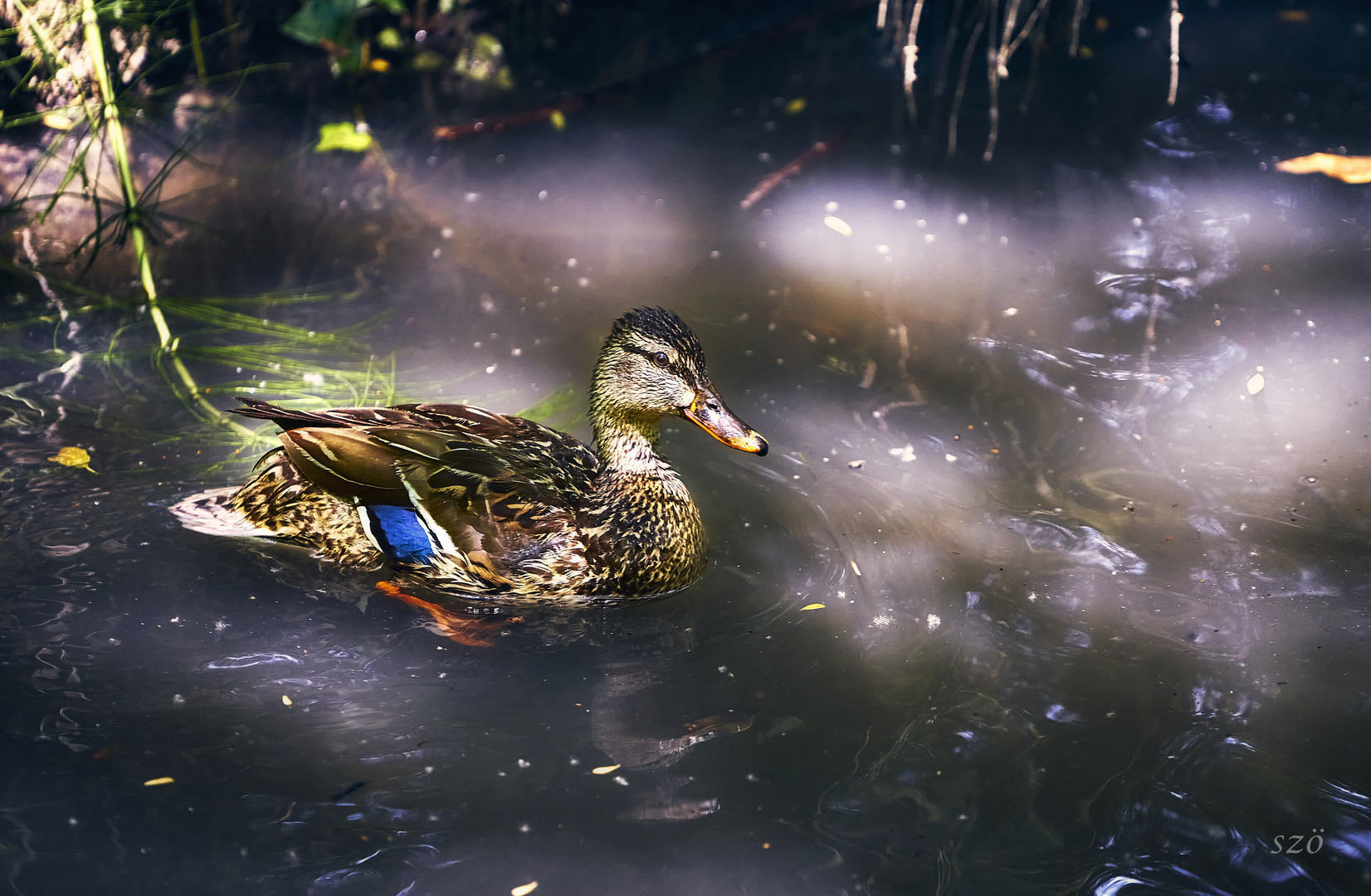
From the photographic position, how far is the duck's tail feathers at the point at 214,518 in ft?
11.1

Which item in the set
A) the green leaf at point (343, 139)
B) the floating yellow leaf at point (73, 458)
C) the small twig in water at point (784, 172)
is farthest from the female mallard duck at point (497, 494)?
the green leaf at point (343, 139)

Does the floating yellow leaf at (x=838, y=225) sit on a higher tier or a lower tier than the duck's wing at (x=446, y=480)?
higher

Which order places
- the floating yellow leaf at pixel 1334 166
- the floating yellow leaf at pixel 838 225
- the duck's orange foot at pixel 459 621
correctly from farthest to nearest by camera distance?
the floating yellow leaf at pixel 1334 166 < the floating yellow leaf at pixel 838 225 < the duck's orange foot at pixel 459 621

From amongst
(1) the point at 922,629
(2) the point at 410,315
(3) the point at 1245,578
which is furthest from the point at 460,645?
(3) the point at 1245,578

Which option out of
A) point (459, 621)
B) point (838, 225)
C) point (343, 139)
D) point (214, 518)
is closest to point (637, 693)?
point (459, 621)

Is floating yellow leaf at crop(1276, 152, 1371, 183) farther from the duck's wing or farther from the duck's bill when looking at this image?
the duck's wing

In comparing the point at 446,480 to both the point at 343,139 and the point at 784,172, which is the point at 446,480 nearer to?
the point at 784,172

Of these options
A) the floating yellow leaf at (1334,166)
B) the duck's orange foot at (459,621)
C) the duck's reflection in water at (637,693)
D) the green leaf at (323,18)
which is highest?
the green leaf at (323,18)

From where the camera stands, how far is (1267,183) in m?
5.43

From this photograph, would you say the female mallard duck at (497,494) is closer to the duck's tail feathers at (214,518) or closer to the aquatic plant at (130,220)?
the duck's tail feathers at (214,518)

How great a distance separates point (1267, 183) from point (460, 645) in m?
4.82

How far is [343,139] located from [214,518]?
319 centimetres

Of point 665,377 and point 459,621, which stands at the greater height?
point 665,377

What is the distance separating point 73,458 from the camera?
143 inches
